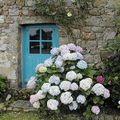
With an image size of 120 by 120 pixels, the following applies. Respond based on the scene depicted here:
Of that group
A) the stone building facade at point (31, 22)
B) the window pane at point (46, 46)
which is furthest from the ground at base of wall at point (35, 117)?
the window pane at point (46, 46)

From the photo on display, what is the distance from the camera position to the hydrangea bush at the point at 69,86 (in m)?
6.84

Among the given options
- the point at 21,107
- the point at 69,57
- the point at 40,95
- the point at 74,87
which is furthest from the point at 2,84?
the point at 74,87

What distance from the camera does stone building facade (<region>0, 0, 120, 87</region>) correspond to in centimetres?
866

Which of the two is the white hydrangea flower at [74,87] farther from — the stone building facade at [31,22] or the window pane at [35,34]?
the window pane at [35,34]

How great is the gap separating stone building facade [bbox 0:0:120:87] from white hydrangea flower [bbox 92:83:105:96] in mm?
1658

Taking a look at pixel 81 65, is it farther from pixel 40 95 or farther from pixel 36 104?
pixel 36 104

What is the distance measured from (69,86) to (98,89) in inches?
19.9

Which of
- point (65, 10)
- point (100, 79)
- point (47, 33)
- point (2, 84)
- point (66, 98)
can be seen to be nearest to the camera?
point (66, 98)

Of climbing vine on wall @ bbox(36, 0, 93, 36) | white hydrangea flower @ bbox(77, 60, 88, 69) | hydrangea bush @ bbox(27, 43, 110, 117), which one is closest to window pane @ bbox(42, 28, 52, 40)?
climbing vine on wall @ bbox(36, 0, 93, 36)

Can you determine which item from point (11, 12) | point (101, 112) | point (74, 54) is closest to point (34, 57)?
point (11, 12)

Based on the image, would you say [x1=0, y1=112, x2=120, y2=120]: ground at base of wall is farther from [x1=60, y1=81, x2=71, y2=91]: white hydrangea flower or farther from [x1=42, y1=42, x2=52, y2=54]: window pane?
[x1=42, y1=42, x2=52, y2=54]: window pane

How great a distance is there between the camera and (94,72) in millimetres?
7309

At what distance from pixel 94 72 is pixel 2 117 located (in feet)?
6.19

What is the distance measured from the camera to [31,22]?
8914mm
